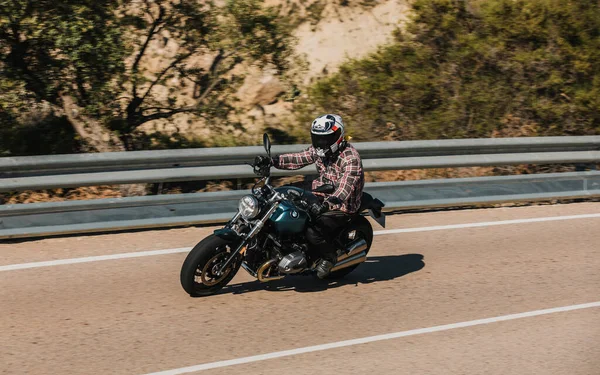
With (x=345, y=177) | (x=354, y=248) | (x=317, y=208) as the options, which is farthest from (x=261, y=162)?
(x=354, y=248)

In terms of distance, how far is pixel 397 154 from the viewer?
11.9 meters

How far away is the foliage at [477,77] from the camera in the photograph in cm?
1512

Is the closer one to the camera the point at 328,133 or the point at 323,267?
the point at 328,133

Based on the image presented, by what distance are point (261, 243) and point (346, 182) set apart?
110 centimetres

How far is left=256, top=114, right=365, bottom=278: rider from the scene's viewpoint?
8.20m

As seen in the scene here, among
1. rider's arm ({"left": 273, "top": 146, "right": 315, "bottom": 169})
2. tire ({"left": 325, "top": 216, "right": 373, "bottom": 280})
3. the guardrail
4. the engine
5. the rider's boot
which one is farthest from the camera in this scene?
the guardrail

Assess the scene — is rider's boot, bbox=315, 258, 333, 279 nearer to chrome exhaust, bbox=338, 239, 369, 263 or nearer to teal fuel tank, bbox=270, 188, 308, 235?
chrome exhaust, bbox=338, 239, 369, 263

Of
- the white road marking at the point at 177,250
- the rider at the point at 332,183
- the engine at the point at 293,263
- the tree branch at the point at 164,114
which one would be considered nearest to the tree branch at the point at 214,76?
the tree branch at the point at 164,114

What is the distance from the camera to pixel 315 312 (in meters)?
7.86

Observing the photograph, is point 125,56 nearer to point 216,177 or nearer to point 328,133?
point 216,177

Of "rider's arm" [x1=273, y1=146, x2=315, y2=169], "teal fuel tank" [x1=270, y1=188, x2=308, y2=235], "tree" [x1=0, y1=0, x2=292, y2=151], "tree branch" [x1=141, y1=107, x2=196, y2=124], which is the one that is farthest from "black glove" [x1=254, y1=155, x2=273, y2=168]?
"tree branch" [x1=141, y1=107, x2=196, y2=124]

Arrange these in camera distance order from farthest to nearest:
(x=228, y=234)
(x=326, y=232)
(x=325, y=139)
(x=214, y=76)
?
1. (x=214, y=76)
2. (x=326, y=232)
3. (x=325, y=139)
4. (x=228, y=234)

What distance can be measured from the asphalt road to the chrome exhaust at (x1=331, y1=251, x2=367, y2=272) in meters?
0.25

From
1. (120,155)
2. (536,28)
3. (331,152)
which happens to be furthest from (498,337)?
(536,28)
